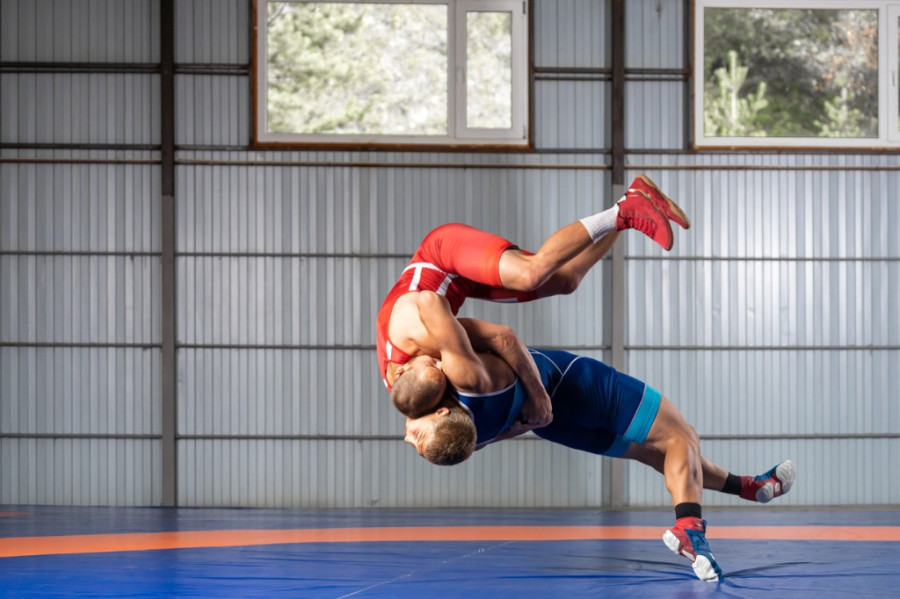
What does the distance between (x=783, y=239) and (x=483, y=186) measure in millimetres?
3461

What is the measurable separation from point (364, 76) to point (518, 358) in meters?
7.20

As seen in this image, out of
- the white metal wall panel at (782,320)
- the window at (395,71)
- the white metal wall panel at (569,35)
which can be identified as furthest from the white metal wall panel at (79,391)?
the white metal wall panel at (569,35)

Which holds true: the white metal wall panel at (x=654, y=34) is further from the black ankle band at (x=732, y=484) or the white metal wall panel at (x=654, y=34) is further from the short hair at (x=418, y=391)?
the short hair at (x=418, y=391)

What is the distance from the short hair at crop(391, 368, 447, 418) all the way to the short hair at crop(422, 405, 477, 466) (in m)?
0.09

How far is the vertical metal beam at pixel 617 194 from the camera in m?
10.5

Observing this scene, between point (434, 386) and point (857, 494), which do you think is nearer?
point (434, 386)

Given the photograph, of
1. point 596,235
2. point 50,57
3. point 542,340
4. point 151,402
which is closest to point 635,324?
point 542,340

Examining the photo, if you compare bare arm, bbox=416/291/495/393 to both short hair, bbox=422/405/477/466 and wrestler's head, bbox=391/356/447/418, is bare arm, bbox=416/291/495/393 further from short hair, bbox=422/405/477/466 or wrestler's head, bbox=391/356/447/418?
short hair, bbox=422/405/477/466

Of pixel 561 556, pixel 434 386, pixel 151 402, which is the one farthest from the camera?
pixel 151 402

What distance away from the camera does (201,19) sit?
34.9 ft

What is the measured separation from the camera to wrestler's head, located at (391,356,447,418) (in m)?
4.11

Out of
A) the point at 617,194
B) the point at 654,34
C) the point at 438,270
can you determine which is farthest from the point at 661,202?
the point at 654,34

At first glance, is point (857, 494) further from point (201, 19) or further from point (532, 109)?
point (201, 19)

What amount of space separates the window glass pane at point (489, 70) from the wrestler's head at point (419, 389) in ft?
22.8
